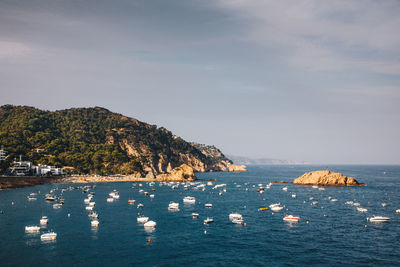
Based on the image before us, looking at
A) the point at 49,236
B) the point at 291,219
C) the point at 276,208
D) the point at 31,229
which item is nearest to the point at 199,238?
A: the point at 49,236

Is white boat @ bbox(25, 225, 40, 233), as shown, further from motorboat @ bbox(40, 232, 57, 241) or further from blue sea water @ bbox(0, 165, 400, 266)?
motorboat @ bbox(40, 232, 57, 241)

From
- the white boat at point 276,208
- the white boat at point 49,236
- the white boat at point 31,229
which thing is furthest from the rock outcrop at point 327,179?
the white boat at point 49,236

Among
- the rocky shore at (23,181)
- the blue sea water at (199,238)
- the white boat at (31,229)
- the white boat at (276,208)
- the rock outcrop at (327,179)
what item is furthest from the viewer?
the rock outcrop at (327,179)

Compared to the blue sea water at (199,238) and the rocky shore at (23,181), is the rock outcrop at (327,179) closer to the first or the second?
the blue sea water at (199,238)

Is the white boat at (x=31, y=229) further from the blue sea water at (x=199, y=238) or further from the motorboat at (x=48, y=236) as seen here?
the motorboat at (x=48, y=236)

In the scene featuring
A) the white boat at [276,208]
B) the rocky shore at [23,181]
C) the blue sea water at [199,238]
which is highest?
the rocky shore at [23,181]

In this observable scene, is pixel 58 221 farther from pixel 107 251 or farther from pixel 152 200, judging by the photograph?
pixel 152 200

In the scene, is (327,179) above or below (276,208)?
above

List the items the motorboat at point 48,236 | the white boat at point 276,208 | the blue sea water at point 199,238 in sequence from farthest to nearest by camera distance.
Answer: the white boat at point 276,208 < the motorboat at point 48,236 < the blue sea water at point 199,238

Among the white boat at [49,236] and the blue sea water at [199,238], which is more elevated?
the white boat at [49,236]

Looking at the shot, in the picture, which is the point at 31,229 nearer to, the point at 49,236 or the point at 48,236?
the point at 48,236

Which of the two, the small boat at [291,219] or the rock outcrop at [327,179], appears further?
the rock outcrop at [327,179]
